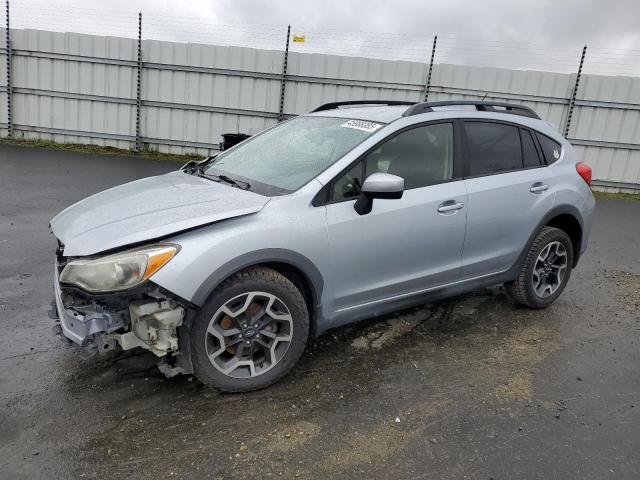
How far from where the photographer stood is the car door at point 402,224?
3246 millimetres

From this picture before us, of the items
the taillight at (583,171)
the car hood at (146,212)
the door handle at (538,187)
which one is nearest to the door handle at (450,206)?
the door handle at (538,187)

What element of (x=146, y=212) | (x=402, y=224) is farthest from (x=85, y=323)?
(x=402, y=224)

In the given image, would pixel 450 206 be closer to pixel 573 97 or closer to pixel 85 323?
pixel 85 323

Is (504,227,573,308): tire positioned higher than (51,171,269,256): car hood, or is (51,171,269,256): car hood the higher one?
(51,171,269,256): car hood

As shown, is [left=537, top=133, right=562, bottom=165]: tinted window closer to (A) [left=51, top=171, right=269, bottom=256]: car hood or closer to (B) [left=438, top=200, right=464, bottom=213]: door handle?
(B) [left=438, top=200, right=464, bottom=213]: door handle

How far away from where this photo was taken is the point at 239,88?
12.5 metres

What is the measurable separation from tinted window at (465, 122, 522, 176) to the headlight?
236 centimetres

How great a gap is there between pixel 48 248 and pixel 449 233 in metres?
4.09

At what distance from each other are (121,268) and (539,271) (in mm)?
3436

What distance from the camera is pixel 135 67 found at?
12.5 metres

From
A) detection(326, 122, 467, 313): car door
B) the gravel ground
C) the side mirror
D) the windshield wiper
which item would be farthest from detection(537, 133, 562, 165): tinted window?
the windshield wiper

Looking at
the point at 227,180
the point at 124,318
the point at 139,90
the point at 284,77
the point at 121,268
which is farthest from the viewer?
the point at 139,90

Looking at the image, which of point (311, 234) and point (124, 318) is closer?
point (124, 318)

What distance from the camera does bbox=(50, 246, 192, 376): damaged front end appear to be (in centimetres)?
268
